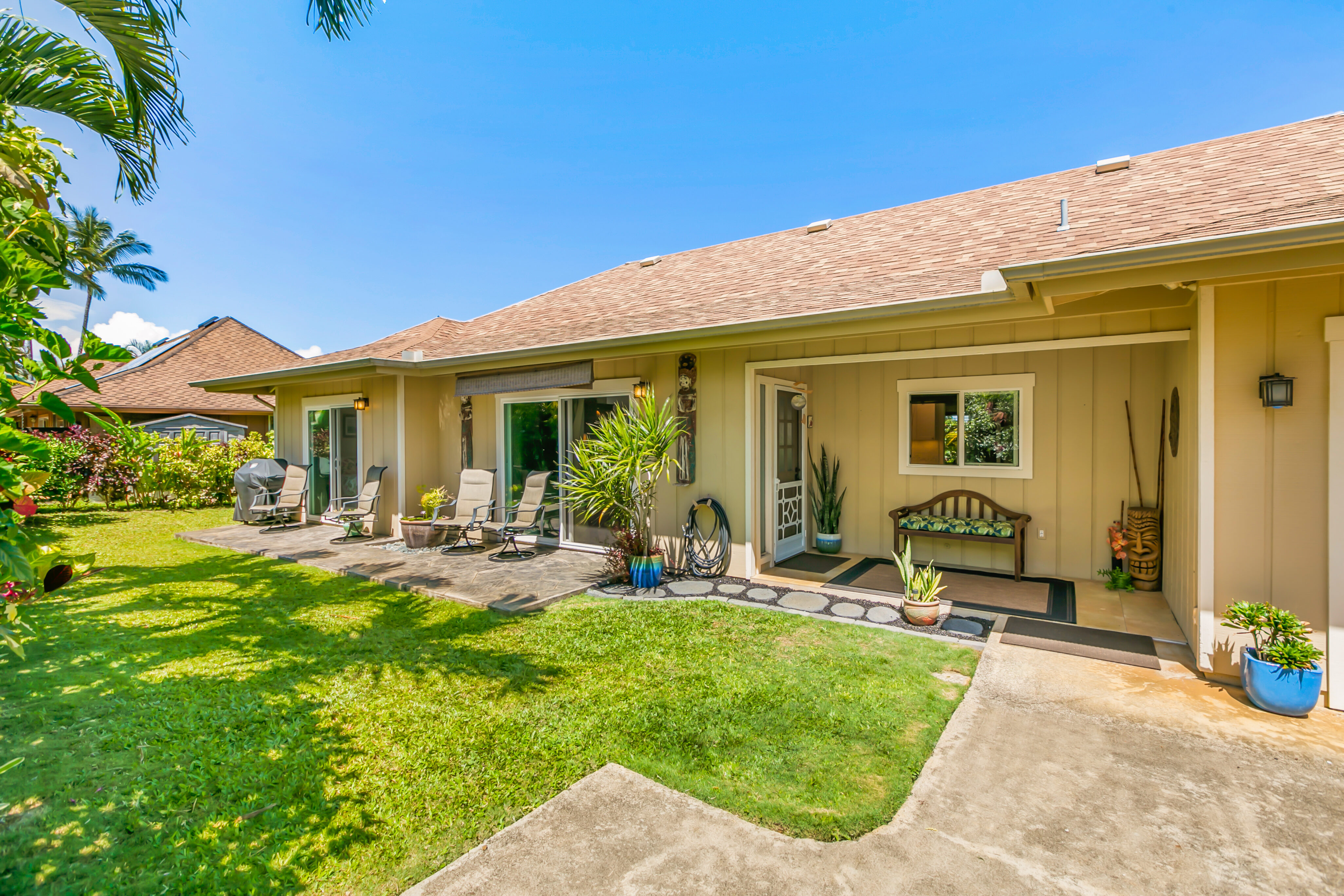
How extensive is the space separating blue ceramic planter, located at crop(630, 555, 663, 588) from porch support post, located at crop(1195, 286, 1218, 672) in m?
4.49

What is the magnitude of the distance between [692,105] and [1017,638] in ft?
40.2

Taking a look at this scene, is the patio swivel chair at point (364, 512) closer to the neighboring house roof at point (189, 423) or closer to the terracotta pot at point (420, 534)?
the terracotta pot at point (420, 534)

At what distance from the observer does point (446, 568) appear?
7270mm

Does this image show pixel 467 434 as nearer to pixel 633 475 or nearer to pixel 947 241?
pixel 633 475

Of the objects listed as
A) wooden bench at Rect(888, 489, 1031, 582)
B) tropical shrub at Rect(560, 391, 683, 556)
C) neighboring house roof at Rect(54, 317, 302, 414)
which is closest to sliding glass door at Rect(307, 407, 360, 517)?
tropical shrub at Rect(560, 391, 683, 556)

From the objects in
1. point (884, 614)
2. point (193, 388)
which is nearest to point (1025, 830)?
point (884, 614)

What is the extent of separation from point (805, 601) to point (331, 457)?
29.8 ft

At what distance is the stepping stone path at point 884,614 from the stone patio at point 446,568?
293 centimetres

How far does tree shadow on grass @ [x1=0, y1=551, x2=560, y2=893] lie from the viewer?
7.70ft

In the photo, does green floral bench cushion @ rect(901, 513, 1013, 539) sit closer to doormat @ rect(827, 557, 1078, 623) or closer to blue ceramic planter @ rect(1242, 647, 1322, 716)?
doormat @ rect(827, 557, 1078, 623)

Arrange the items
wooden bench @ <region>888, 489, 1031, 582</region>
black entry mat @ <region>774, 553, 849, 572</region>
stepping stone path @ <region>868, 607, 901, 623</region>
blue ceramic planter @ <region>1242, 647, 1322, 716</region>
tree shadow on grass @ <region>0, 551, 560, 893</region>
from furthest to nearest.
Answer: black entry mat @ <region>774, 553, 849, 572</region> < wooden bench @ <region>888, 489, 1031, 582</region> < stepping stone path @ <region>868, 607, 901, 623</region> < blue ceramic planter @ <region>1242, 647, 1322, 716</region> < tree shadow on grass @ <region>0, 551, 560, 893</region>

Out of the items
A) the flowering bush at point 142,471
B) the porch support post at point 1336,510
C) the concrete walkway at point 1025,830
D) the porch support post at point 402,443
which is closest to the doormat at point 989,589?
the porch support post at point 1336,510

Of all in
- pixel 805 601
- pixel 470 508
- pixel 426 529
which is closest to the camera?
pixel 805 601

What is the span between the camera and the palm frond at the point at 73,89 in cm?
295
